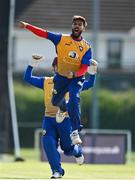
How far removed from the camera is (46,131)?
1545 cm

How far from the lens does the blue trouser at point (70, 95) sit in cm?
1505

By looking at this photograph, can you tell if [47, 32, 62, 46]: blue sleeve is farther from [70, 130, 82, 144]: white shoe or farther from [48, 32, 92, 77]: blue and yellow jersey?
[70, 130, 82, 144]: white shoe

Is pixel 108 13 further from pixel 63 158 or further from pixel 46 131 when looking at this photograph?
pixel 46 131

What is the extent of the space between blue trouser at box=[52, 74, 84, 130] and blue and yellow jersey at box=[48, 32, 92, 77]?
14 centimetres

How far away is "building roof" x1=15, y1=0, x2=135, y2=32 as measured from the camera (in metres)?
53.9

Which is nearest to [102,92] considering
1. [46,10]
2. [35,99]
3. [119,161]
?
[35,99]

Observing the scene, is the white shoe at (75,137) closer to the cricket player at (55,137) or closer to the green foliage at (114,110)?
the cricket player at (55,137)

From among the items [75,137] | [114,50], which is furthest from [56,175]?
[114,50]

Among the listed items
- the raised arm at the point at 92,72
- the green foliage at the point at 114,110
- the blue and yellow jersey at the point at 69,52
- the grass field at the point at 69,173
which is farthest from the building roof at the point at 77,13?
the blue and yellow jersey at the point at 69,52

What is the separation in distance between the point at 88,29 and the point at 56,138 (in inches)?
1630

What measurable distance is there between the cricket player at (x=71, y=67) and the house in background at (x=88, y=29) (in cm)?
3697

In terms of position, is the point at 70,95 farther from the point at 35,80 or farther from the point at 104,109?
the point at 104,109

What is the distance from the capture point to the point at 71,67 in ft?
49.5

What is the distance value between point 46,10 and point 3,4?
29104 mm
